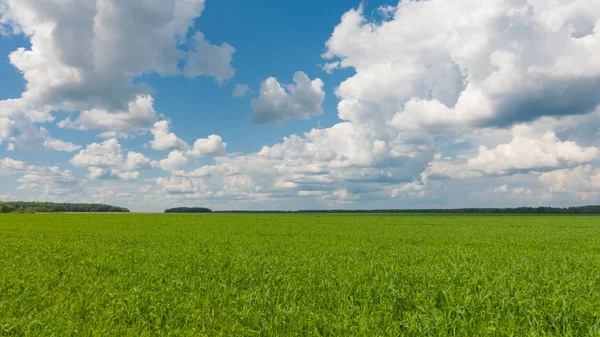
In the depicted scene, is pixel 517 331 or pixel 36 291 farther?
pixel 36 291

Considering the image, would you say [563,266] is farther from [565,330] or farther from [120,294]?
[120,294]

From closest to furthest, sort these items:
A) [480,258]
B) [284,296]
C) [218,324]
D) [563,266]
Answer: [218,324]
[284,296]
[563,266]
[480,258]

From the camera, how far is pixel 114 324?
6895 mm

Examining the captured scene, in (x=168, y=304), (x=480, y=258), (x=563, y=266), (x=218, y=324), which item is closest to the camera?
(x=218, y=324)

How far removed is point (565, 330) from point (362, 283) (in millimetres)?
4480

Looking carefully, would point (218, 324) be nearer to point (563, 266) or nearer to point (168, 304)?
point (168, 304)

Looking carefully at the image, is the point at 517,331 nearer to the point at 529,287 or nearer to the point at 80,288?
the point at 529,287

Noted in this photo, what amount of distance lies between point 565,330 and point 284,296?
18.5ft

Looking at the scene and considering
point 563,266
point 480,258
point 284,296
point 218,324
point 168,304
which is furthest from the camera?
point 480,258

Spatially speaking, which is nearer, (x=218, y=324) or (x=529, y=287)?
(x=218, y=324)

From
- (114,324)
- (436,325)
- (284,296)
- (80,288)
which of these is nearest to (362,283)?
(284,296)

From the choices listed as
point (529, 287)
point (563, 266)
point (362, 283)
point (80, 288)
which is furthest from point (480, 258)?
point (80, 288)

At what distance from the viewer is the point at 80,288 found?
9289 millimetres

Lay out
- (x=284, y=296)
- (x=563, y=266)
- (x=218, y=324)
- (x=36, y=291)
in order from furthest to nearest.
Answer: (x=563, y=266) → (x=36, y=291) → (x=284, y=296) → (x=218, y=324)
